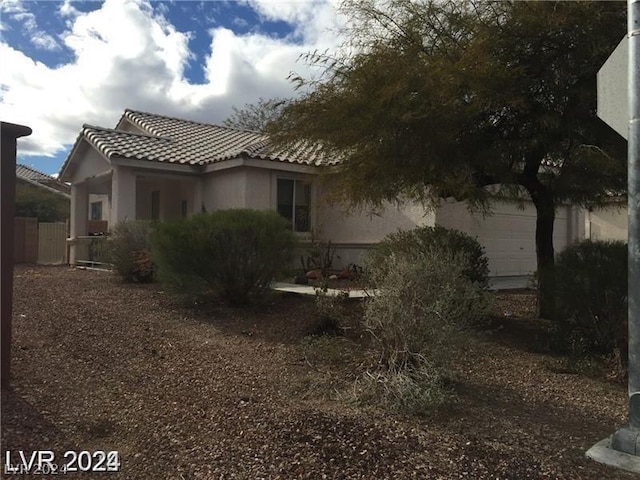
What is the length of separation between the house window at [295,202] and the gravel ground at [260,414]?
27.9ft

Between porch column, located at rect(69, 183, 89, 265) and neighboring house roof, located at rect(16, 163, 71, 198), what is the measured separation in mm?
12805

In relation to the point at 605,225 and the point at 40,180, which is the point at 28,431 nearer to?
the point at 605,225

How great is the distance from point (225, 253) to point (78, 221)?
485 inches

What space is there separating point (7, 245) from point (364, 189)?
452cm

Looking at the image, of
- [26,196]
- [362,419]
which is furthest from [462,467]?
[26,196]

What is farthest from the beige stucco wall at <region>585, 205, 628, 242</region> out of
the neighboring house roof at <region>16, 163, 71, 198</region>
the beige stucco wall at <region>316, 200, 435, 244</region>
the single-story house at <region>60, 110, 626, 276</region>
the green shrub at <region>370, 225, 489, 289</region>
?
the neighboring house roof at <region>16, 163, 71, 198</region>

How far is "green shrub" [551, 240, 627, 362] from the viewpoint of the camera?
247 inches

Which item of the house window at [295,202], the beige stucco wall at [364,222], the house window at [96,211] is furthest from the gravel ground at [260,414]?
the house window at [96,211]

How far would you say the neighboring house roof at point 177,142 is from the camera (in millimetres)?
15070

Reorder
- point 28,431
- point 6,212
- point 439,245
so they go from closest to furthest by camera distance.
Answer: point 28,431 < point 6,212 < point 439,245

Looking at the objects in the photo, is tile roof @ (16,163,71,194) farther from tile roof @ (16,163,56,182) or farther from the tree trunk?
the tree trunk

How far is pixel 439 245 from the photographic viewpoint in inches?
320

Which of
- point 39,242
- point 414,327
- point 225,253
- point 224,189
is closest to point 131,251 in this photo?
point 224,189

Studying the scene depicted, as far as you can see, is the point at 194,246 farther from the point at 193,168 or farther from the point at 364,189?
the point at 193,168
